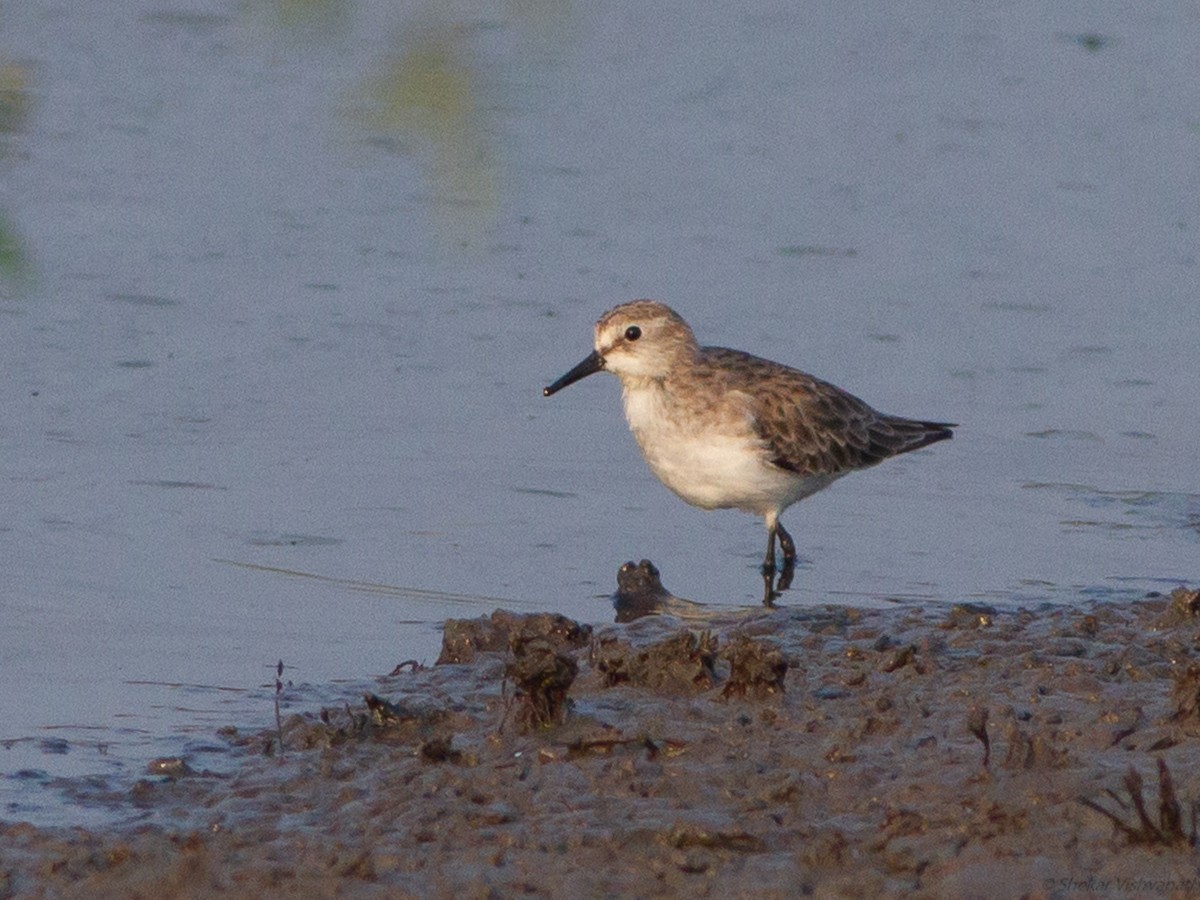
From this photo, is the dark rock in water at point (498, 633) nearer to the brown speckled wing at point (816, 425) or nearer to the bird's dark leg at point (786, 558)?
the bird's dark leg at point (786, 558)

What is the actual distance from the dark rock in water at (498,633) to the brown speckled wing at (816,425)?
6.62 feet

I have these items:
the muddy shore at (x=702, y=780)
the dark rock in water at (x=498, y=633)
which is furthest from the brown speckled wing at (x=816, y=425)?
the dark rock in water at (x=498, y=633)

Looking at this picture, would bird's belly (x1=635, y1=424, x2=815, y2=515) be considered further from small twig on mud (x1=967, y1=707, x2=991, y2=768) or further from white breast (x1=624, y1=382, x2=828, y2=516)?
small twig on mud (x1=967, y1=707, x2=991, y2=768)

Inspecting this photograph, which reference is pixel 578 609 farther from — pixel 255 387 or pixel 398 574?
pixel 255 387

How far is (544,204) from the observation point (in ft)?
35.8

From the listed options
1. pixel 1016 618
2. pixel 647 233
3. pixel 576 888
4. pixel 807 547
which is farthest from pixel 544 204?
pixel 576 888

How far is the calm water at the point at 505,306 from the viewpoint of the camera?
7.16 metres

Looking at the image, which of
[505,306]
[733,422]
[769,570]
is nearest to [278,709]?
[769,570]

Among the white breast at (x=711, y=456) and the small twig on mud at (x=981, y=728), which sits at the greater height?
the white breast at (x=711, y=456)

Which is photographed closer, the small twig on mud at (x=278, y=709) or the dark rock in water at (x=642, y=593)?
the small twig on mud at (x=278, y=709)

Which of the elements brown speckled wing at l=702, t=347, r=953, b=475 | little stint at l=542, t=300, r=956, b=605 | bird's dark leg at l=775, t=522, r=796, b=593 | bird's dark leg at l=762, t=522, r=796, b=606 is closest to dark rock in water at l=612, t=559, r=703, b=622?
bird's dark leg at l=762, t=522, r=796, b=606

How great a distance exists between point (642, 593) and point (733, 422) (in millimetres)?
1298

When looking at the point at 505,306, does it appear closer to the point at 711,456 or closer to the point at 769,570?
the point at 711,456

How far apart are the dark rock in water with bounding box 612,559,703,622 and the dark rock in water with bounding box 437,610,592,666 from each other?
0.68m
